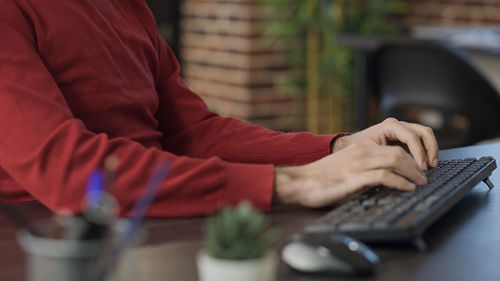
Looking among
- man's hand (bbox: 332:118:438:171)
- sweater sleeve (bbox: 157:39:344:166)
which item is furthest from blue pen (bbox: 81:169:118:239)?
sweater sleeve (bbox: 157:39:344:166)

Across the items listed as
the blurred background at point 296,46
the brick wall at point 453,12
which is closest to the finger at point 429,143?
the blurred background at point 296,46

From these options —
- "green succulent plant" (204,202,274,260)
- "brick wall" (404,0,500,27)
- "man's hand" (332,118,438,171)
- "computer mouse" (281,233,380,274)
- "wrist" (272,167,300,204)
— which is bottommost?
"brick wall" (404,0,500,27)

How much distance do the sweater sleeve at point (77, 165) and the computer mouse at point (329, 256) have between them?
0.90ft

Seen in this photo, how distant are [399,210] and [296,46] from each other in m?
3.56

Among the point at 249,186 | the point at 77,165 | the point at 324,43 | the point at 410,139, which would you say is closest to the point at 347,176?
the point at 249,186

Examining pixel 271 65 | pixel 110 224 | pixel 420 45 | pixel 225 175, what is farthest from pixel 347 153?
pixel 271 65

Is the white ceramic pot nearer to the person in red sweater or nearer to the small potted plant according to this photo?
the small potted plant

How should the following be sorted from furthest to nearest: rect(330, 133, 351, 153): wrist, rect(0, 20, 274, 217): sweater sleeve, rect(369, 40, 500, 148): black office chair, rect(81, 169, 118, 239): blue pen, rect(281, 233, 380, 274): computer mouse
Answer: rect(369, 40, 500, 148): black office chair → rect(330, 133, 351, 153): wrist → rect(0, 20, 274, 217): sweater sleeve → rect(281, 233, 380, 274): computer mouse → rect(81, 169, 118, 239): blue pen

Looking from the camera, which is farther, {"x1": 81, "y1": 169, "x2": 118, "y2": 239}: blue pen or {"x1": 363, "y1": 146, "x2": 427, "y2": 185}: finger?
{"x1": 363, "y1": 146, "x2": 427, "y2": 185}: finger

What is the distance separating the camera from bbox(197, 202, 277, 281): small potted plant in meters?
0.73

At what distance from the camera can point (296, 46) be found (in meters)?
4.54

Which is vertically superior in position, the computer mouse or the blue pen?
the blue pen

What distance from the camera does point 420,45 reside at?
9.96ft

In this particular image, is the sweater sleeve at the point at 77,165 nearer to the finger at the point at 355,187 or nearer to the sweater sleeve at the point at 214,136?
the finger at the point at 355,187
